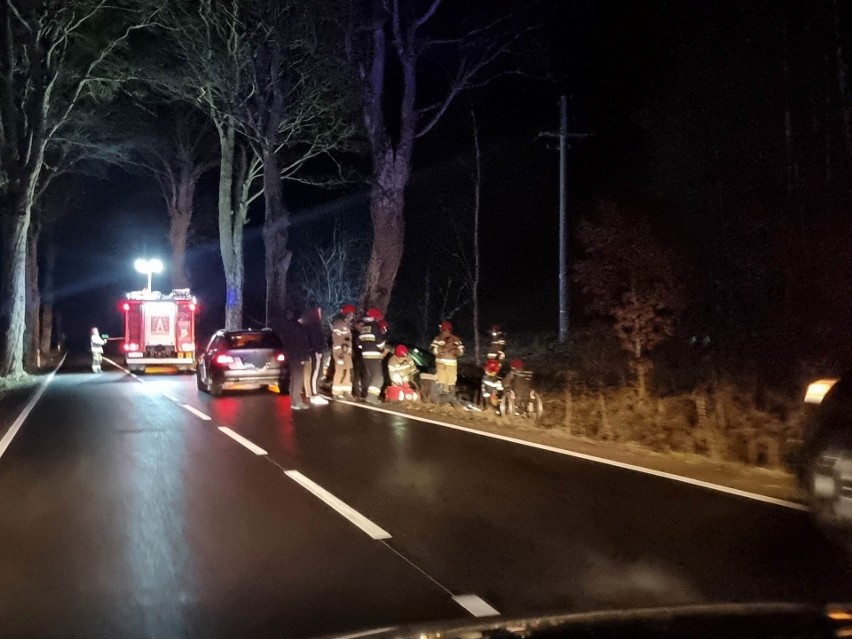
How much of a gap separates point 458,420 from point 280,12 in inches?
555

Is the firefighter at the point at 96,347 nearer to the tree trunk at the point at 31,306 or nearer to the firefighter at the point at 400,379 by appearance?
the tree trunk at the point at 31,306

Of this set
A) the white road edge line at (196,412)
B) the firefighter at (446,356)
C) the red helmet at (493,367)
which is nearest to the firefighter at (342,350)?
the firefighter at (446,356)

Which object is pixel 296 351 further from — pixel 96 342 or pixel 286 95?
pixel 96 342

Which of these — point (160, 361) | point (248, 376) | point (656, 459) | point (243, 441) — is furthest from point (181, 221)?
point (656, 459)

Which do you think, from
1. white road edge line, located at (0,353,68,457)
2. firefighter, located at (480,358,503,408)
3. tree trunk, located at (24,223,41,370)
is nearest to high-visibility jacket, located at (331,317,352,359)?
firefighter, located at (480,358,503,408)

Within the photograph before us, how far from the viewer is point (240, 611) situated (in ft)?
18.6

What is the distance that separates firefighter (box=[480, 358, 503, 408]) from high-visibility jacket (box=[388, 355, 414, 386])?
72.9 inches

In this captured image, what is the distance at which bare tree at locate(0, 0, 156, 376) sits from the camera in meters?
25.6

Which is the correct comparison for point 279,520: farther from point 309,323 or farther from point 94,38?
point 94,38

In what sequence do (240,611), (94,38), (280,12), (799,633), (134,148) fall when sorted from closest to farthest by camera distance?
(799,633) → (240,611) → (280,12) → (94,38) → (134,148)

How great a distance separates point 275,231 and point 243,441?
16.1 metres

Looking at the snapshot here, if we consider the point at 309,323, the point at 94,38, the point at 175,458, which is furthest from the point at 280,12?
the point at 175,458

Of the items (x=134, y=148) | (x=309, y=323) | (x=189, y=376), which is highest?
(x=134, y=148)

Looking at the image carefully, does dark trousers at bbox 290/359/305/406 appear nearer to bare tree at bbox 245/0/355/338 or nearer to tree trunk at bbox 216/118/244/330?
bare tree at bbox 245/0/355/338
